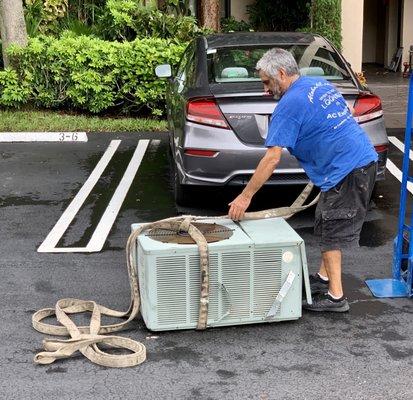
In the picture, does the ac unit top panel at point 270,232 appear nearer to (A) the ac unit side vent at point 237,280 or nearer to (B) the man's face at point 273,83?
(A) the ac unit side vent at point 237,280

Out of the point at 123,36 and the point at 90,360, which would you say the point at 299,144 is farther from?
the point at 123,36

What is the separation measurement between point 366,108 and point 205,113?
53.8 inches

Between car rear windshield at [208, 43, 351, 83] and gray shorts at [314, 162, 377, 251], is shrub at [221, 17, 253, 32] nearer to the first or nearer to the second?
car rear windshield at [208, 43, 351, 83]

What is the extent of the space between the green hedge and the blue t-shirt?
6.73m

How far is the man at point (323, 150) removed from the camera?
4.41 metres

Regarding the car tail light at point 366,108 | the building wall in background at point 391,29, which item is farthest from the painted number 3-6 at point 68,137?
the building wall in background at point 391,29

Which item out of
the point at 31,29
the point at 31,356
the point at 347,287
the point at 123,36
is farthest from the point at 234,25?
the point at 31,356

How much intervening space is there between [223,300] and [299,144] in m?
1.03

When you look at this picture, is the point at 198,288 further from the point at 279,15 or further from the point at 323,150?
the point at 279,15

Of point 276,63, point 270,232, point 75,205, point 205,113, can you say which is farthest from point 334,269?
point 75,205

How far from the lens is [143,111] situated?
38.2 feet

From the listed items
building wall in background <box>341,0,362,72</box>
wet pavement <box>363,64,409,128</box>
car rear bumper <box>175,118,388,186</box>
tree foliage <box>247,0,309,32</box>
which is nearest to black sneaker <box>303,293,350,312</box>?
car rear bumper <box>175,118,388,186</box>

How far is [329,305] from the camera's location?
15.7 feet

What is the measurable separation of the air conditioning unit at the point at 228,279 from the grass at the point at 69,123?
6314mm
